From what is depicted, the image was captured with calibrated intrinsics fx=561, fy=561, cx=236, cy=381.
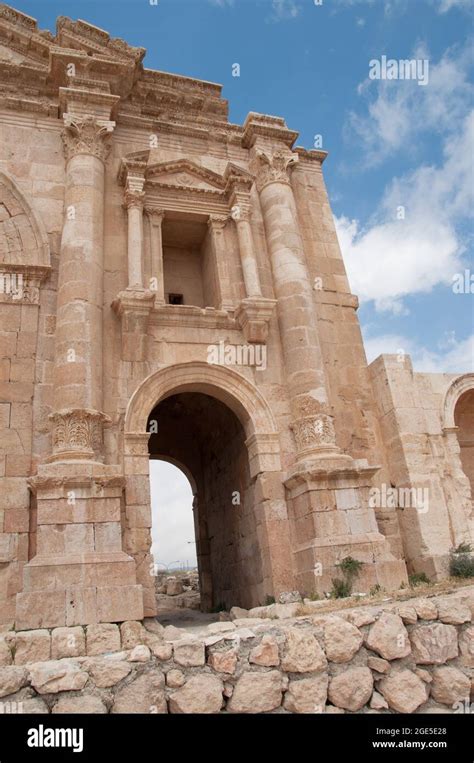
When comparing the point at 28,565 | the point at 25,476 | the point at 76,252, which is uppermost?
the point at 76,252

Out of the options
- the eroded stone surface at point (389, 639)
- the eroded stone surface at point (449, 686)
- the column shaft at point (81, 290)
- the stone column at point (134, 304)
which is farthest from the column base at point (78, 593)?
the eroded stone surface at point (449, 686)

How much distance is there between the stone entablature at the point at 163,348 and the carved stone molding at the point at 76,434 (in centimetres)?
4

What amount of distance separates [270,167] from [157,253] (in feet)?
12.8

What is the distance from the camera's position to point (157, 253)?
1236cm

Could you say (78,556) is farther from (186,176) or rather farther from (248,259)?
(186,176)

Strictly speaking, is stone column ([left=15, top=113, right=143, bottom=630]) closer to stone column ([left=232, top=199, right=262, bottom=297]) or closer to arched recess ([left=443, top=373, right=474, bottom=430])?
stone column ([left=232, top=199, right=262, bottom=297])

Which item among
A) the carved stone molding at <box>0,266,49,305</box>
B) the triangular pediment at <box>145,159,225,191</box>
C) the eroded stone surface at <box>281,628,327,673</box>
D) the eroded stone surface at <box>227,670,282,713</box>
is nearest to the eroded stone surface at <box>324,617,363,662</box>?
the eroded stone surface at <box>281,628,327,673</box>

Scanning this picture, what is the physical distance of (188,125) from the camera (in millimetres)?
14344

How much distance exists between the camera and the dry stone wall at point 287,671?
5.20 m

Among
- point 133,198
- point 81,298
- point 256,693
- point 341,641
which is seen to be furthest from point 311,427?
point 133,198
